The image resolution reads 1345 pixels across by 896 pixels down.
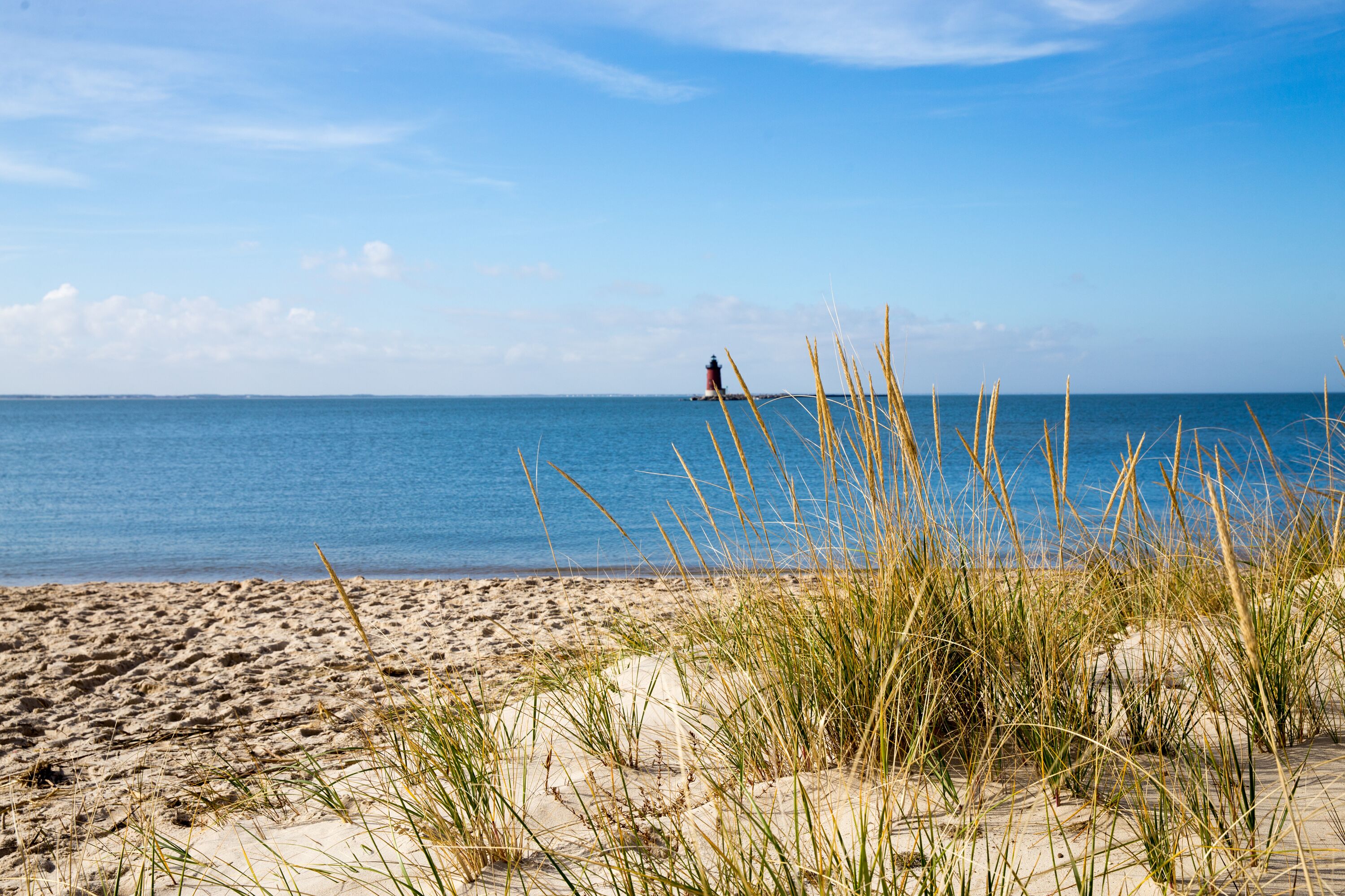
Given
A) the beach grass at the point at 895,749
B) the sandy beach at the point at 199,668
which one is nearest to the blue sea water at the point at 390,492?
the beach grass at the point at 895,749

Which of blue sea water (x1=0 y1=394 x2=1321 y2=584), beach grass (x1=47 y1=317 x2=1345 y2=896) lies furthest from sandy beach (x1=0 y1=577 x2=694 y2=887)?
blue sea water (x1=0 y1=394 x2=1321 y2=584)

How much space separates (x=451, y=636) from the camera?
6.31 metres

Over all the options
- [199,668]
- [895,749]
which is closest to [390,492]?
[199,668]

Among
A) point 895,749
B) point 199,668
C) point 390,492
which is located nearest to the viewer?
point 895,749

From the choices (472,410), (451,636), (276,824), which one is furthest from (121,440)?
(472,410)

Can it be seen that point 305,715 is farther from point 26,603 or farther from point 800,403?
point 26,603

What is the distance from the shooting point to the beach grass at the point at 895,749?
148 cm

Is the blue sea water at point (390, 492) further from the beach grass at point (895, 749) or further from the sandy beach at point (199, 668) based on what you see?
the sandy beach at point (199, 668)

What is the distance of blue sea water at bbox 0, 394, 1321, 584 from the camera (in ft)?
37.3

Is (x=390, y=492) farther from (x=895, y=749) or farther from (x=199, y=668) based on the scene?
(x=895, y=749)

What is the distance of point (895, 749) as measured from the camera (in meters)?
1.79

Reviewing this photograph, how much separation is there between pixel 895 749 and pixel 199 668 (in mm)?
5232

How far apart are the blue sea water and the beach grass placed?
44 cm

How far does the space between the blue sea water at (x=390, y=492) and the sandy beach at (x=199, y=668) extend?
0.97m
